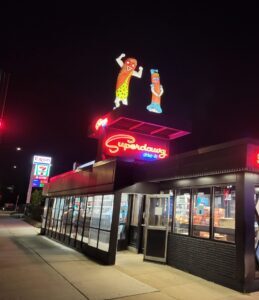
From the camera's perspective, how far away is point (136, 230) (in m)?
13.0

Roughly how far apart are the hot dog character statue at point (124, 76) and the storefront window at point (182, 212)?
7.20 meters

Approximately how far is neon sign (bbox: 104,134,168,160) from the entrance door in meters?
4.36

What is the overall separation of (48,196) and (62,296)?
14.8 meters

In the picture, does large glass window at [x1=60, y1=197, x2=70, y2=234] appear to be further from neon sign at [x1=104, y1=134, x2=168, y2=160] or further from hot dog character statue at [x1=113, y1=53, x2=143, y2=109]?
hot dog character statue at [x1=113, y1=53, x2=143, y2=109]

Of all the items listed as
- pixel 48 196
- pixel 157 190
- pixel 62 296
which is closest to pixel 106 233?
pixel 157 190

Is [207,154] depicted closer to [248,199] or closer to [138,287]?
[248,199]

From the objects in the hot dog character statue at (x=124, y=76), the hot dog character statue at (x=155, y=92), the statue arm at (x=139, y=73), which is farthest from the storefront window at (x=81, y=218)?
the statue arm at (x=139, y=73)

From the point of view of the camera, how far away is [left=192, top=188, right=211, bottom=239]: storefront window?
28.7ft

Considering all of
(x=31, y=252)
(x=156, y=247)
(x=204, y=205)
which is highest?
(x=204, y=205)

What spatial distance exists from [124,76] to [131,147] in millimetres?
4178

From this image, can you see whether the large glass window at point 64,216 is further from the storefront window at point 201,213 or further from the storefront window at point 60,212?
the storefront window at point 201,213

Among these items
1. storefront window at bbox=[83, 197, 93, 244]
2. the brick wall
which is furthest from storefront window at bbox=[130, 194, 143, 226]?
the brick wall

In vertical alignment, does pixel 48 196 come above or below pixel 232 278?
above

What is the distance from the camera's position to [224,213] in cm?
835
